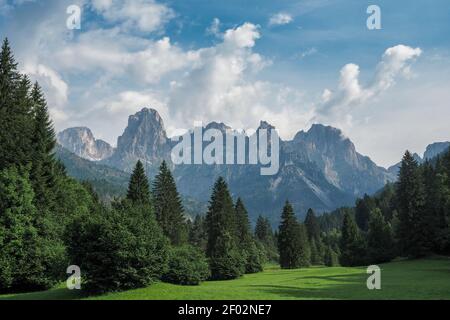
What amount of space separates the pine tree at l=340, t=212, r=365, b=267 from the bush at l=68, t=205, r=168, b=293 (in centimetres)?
5350

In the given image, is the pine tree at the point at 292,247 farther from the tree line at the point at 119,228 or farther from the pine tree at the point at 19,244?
the pine tree at the point at 19,244

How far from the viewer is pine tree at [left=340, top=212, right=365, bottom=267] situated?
7744 centimetres

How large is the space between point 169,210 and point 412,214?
41.9 meters

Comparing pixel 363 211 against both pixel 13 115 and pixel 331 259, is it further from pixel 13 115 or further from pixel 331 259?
pixel 13 115

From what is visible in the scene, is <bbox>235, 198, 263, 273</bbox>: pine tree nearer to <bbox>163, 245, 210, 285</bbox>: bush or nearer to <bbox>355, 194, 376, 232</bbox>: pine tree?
<bbox>163, 245, 210, 285</bbox>: bush

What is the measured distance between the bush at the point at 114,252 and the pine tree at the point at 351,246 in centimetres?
5350

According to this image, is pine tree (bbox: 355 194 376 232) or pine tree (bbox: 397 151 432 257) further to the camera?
pine tree (bbox: 355 194 376 232)

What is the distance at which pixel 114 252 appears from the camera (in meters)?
31.4

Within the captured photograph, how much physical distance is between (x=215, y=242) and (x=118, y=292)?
4083 cm

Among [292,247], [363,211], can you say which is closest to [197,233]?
[292,247]

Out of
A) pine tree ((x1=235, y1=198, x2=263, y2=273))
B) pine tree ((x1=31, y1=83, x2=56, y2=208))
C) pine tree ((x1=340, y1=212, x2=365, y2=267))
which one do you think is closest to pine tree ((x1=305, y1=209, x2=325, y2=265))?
pine tree ((x1=235, y1=198, x2=263, y2=273))

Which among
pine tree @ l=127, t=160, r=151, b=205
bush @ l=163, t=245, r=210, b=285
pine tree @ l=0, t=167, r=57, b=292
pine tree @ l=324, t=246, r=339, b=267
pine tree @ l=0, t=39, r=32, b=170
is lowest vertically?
pine tree @ l=324, t=246, r=339, b=267

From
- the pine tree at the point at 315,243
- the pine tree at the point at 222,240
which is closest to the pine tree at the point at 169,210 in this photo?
the pine tree at the point at 222,240

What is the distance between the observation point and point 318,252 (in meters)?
123
